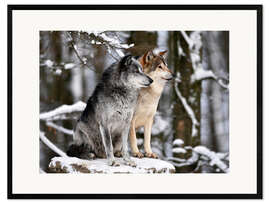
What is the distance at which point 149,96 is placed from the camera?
3.24 metres

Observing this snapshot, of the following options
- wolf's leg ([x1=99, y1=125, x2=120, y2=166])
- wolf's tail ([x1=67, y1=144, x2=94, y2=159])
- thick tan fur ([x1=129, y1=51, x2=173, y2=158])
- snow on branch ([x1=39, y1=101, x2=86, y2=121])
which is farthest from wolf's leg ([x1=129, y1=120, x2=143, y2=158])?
snow on branch ([x1=39, y1=101, x2=86, y2=121])

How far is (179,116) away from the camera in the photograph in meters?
3.65

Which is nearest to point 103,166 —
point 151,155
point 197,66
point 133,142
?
point 133,142

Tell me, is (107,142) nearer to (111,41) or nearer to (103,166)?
(103,166)

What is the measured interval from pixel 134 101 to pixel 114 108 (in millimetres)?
174

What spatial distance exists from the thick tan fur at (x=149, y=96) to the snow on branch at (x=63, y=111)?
521mm

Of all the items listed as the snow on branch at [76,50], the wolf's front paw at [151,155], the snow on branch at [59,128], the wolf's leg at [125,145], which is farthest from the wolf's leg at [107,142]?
the snow on branch at [76,50]

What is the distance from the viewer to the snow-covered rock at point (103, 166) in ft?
10.3

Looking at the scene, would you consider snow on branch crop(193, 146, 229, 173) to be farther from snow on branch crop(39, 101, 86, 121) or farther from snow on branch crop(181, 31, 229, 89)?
snow on branch crop(39, 101, 86, 121)

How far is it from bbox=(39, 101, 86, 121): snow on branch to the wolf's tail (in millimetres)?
329

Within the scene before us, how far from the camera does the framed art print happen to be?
124 inches

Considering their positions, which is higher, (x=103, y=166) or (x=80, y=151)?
(x=80, y=151)

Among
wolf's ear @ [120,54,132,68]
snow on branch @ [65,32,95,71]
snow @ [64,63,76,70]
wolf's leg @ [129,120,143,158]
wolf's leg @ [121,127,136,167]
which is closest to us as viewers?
wolf's ear @ [120,54,132,68]

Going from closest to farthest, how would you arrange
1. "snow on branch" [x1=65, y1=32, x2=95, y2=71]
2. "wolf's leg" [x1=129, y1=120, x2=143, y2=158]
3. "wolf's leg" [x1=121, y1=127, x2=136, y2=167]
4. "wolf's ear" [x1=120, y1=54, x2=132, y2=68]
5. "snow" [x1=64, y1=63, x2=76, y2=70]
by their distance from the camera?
1. "wolf's ear" [x1=120, y1=54, x2=132, y2=68]
2. "wolf's leg" [x1=121, y1=127, x2=136, y2=167]
3. "wolf's leg" [x1=129, y1=120, x2=143, y2=158]
4. "snow on branch" [x1=65, y1=32, x2=95, y2=71]
5. "snow" [x1=64, y1=63, x2=76, y2=70]
